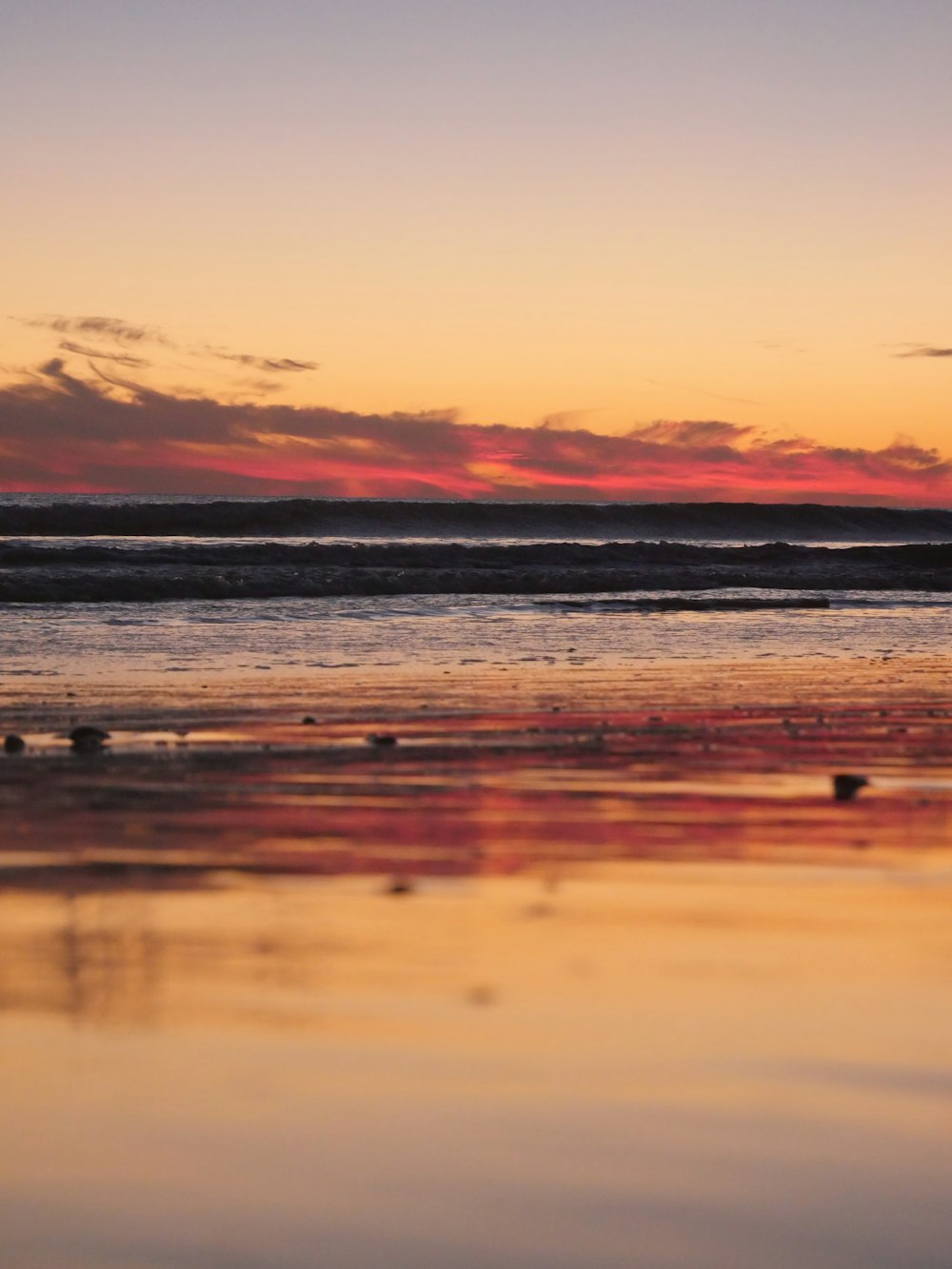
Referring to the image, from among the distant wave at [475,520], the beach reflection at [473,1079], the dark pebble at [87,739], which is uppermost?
the distant wave at [475,520]

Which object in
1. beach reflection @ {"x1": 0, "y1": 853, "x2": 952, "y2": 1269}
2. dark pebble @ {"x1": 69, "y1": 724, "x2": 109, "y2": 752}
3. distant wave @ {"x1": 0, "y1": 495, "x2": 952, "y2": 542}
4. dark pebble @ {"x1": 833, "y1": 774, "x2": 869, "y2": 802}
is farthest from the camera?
distant wave @ {"x1": 0, "y1": 495, "x2": 952, "y2": 542}

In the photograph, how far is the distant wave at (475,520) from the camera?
33500mm

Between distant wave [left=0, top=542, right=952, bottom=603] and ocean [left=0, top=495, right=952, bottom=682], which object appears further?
distant wave [left=0, top=542, right=952, bottom=603]

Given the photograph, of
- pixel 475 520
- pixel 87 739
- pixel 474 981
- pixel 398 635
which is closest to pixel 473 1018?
pixel 474 981

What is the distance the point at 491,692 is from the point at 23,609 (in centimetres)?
754

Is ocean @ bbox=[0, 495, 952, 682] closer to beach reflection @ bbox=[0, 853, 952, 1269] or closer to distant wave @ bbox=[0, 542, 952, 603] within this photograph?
distant wave @ bbox=[0, 542, 952, 603]

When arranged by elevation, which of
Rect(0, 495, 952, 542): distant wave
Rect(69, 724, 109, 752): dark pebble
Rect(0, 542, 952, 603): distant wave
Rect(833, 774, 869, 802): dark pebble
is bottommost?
Rect(69, 724, 109, 752): dark pebble

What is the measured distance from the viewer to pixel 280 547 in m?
23.2

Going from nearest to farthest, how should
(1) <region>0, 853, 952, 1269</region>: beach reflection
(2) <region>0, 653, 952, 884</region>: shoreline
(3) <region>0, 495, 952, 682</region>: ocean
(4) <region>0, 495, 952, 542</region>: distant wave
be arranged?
(1) <region>0, 853, 952, 1269</region>: beach reflection → (2) <region>0, 653, 952, 884</region>: shoreline → (3) <region>0, 495, 952, 682</region>: ocean → (4) <region>0, 495, 952, 542</region>: distant wave

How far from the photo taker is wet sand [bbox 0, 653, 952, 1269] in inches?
68.1

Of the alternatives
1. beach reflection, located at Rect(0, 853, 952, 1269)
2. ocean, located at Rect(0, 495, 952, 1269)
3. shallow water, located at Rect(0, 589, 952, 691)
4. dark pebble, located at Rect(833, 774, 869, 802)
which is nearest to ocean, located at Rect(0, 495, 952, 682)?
shallow water, located at Rect(0, 589, 952, 691)

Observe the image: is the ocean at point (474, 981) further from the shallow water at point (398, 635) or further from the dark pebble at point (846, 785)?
the shallow water at point (398, 635)

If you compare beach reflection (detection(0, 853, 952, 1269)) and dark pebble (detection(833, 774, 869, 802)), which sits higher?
dark pebble (detection(833, 774, 869, 802))

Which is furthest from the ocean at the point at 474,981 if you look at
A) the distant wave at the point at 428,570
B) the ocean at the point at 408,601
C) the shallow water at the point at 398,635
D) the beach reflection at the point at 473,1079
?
the distant wave at the point at 428,570
